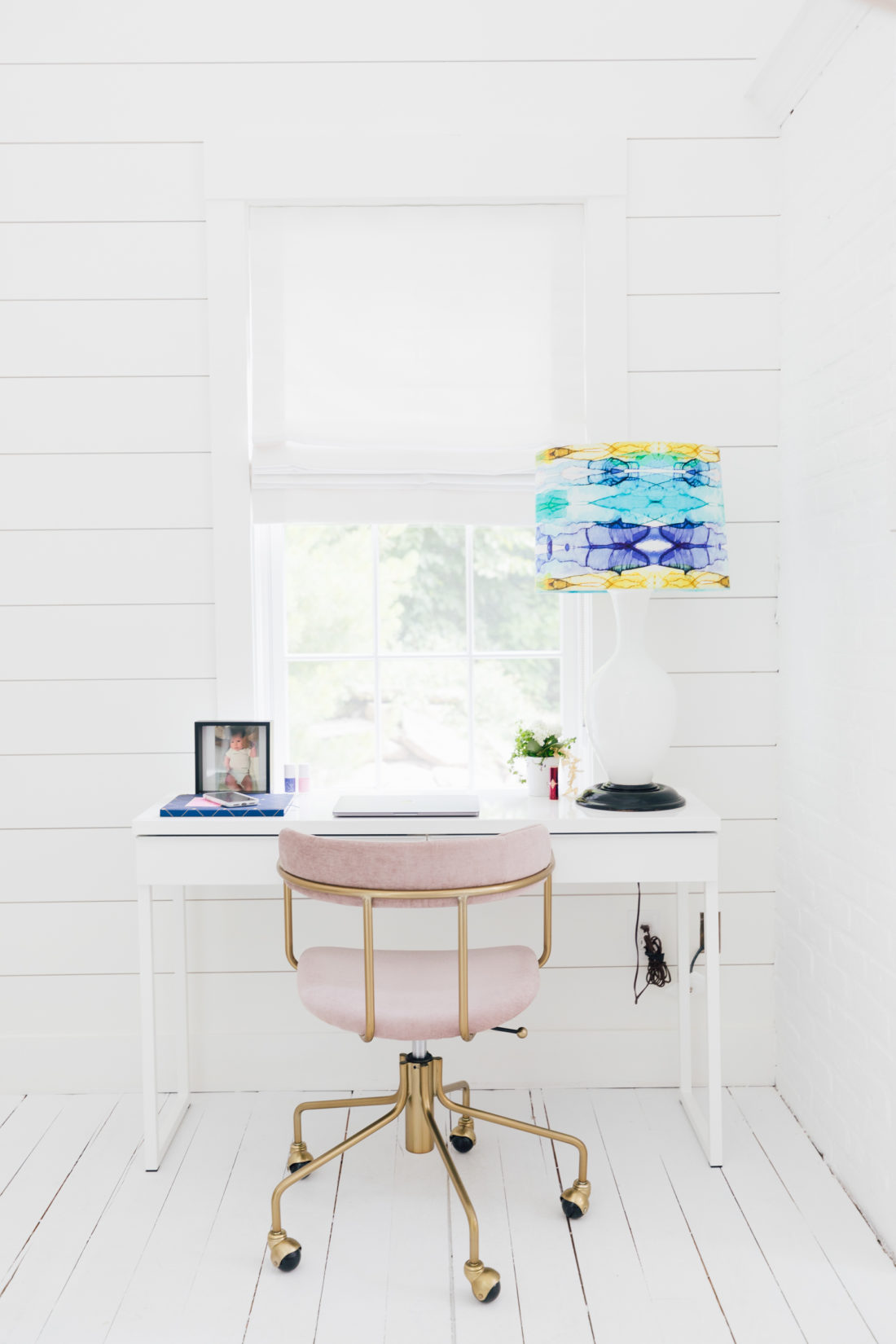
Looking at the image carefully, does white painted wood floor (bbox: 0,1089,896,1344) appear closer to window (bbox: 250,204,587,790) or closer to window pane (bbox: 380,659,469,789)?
window pane (bbox: 380,659,469,789)

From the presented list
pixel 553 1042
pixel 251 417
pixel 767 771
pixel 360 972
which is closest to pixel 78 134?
pixel 251 417

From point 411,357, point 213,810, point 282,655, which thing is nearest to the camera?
point 213,810

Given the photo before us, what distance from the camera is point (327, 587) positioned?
2.79 metres

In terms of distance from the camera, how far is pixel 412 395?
2660mm

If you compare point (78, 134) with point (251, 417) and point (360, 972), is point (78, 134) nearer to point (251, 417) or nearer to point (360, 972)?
point (251, 417)

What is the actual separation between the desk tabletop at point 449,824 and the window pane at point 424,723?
484 millimetres

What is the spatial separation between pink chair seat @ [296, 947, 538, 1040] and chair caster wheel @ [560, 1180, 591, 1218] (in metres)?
0.42

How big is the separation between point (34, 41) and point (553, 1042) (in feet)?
9.36

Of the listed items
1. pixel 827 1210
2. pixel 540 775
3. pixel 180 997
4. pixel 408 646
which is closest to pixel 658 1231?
pixel 827 1210

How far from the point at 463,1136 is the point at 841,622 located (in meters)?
1.44

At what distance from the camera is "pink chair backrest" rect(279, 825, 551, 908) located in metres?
1.88

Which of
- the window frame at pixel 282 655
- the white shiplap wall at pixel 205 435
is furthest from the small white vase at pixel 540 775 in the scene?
the white shiplap wall at pixel 205 435

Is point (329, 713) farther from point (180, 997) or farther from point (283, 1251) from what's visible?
point (283, 1251)

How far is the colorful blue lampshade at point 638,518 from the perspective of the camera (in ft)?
7.23
